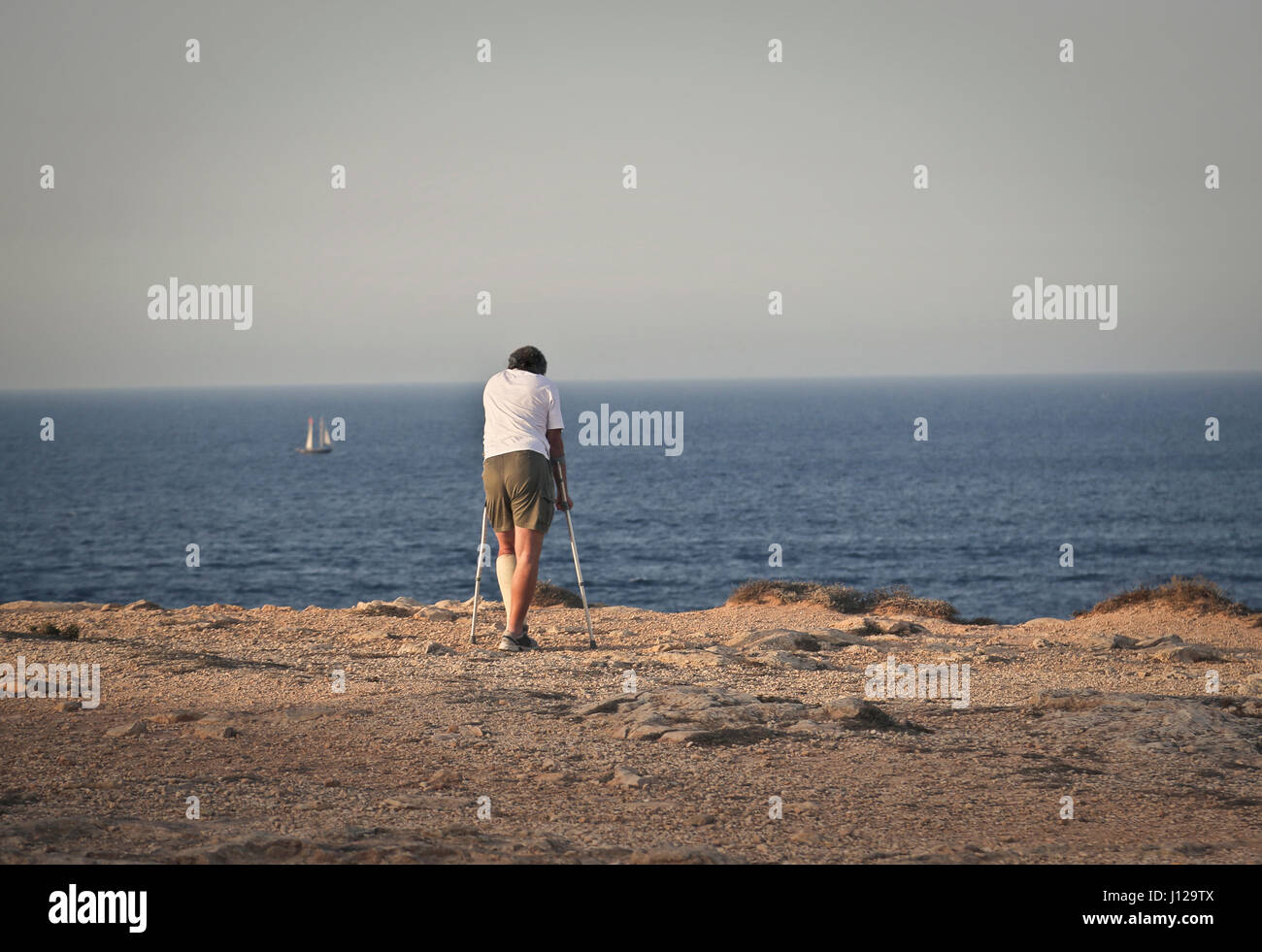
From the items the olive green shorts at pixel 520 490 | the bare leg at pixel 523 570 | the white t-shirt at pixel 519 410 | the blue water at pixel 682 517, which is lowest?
the blue water at pixel 682 517

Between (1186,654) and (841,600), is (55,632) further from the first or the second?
(1186,654)

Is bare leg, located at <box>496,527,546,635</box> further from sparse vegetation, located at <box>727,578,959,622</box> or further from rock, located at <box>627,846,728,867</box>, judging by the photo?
sparse vegetation, located at <box>727,578,959,622</box>

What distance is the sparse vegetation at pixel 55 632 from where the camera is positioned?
426 inches

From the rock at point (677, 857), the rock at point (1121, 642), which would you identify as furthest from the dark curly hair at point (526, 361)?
the rock at point (1121, 642)

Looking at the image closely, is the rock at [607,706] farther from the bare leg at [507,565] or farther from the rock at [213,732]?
the bare leg at [507,565]

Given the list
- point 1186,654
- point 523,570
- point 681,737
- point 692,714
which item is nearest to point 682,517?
point 1186,654

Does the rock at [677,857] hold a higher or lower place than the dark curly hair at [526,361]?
lower

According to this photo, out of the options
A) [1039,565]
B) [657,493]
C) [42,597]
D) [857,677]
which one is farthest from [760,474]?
[857,677]

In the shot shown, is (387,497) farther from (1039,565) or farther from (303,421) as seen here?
(303,421)

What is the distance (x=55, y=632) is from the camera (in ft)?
36.3

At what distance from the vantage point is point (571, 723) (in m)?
7.33

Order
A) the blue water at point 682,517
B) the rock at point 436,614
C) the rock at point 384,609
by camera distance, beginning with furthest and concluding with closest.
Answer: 1. the blue water at point 682,517
2. the rock at point 384,609
3. the rock at point 436,614

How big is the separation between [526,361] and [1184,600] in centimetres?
1064

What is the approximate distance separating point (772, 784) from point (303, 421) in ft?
627
